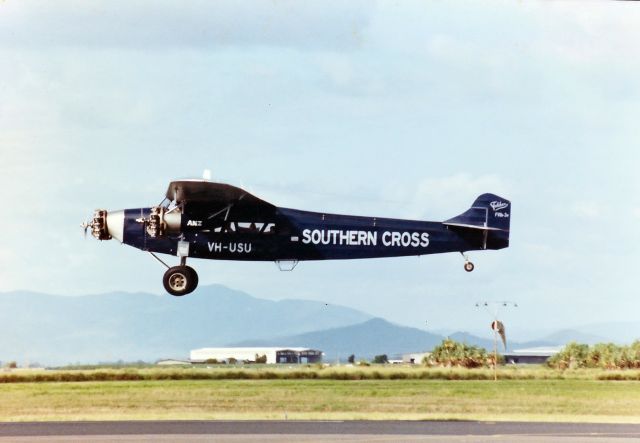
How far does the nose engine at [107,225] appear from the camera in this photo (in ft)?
90.9

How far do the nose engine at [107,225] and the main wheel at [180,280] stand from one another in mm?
1836

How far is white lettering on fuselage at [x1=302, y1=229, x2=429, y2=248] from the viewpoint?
2828cm

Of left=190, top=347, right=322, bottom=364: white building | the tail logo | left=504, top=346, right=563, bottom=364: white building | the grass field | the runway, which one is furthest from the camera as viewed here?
left=504, top=346, right=563, bottom=364: white building

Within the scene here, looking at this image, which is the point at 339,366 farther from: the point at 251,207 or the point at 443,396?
the point at 251,207

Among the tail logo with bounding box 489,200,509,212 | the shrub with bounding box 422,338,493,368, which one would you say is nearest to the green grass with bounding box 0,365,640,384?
the shrub with bounding box 422,338,493,368

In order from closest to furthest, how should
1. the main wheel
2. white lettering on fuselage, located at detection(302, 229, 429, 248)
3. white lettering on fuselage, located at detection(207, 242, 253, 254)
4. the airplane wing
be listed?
1. the airplane wing
2. the main wheel
3. white lettering on fuselage, located at detection(207, 242, 253, 254)
4. white lettering on fuselage, located at detection(302, 229, 429, 248)

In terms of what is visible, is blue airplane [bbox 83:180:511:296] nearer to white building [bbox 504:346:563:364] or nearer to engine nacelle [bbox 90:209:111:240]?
engine nacelle [bbox 90:209:111:240]

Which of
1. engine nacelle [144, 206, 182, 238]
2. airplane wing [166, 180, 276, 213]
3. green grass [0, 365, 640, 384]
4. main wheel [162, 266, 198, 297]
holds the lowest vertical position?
green grass [0, 365, 640, 384]

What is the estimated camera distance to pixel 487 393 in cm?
5303

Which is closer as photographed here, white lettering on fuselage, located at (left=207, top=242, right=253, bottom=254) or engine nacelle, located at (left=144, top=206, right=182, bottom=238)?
engine nacelle, located at (left=144, top=206, right=182, bottom=238)

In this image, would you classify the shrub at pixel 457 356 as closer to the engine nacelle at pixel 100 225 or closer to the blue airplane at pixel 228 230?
the blue airplane at pixel 228 230

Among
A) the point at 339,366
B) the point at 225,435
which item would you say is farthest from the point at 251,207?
the point at 339,366

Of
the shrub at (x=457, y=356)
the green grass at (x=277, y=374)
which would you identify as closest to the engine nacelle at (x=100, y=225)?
the green grass at (x=277, y=374)

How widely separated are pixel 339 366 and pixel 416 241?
118 ft
